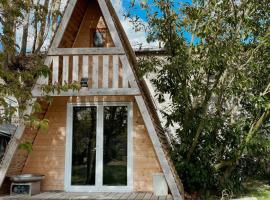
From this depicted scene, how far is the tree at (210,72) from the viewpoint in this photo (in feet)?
23.7

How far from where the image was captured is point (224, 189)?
8070 mm

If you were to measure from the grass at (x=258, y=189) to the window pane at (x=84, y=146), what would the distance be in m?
3.72

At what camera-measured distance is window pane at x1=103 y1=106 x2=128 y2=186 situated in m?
7.97

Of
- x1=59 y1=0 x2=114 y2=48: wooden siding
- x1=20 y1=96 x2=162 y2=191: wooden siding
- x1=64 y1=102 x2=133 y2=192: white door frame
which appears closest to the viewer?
x1=64 y1=102 x2=133 y2=192: white door frame

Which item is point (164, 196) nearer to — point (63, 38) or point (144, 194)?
point (144, 194)

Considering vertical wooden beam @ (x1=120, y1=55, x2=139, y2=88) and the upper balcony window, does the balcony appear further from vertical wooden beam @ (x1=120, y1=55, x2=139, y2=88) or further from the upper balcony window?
the upper balcony window

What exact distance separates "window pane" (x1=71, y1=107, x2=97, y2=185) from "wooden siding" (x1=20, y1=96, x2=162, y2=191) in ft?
0.86

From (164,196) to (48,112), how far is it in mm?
3472

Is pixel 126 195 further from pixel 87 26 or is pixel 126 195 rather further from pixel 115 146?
pixel 87 26

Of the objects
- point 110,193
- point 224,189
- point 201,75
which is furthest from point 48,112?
point 224,189

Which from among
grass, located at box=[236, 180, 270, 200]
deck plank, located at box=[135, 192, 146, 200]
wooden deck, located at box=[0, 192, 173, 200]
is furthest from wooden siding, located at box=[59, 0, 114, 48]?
grass, located at box=[236, 180, 270, 200]

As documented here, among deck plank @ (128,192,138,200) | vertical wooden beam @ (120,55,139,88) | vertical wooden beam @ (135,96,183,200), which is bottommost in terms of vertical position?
deck plank @ (128,192,138,200)

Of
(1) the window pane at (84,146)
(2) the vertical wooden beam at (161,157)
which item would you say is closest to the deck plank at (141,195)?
(2) the vertical wooden beam at (161,157)

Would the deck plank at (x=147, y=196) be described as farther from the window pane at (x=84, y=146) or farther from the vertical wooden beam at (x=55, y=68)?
the vertical wooden beam at (x=55, y=68)
